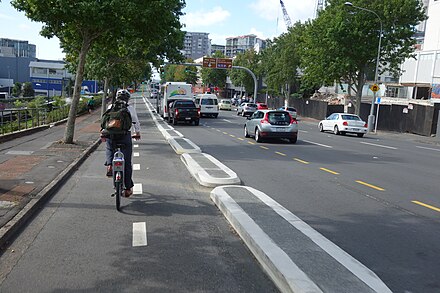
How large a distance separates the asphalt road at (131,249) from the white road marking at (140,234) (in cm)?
1

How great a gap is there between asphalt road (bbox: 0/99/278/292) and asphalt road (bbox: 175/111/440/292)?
1.44 metres

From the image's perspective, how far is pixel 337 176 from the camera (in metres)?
11.2

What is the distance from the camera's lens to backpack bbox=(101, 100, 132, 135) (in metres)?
7.56

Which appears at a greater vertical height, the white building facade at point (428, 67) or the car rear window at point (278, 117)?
the white building facade at point (428, 67)

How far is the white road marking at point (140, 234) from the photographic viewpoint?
5785mm

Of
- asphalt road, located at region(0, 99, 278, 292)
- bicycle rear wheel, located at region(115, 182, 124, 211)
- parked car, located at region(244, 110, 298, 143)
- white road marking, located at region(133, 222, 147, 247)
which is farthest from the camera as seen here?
parked car, located at region(244, 110, 298, 143)

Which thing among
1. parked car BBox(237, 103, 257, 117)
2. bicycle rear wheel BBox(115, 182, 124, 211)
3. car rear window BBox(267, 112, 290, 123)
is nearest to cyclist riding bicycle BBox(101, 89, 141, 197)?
bicycle rear wheel BBox(115, 182, 124, 211)

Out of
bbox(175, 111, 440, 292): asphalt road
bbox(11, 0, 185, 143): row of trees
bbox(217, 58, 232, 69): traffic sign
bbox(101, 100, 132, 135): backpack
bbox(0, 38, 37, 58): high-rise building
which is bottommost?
bbox(175, 111, 440, 292): asphalt road

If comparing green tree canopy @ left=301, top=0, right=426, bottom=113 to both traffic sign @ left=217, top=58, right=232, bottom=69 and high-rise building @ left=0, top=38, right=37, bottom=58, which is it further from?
high-rise building @ left=0, top=38, right=37, bottom=58

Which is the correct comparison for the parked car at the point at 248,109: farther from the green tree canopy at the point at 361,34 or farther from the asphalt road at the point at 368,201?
the asphalt road at the point at 368,201

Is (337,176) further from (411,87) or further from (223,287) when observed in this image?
(411,87)

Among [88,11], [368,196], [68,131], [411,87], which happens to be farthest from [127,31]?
[411,87]

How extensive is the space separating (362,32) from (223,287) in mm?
37975

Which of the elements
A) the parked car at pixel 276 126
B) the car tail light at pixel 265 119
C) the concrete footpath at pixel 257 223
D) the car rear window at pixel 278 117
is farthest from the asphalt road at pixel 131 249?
the car rear window at pixel 278 117
